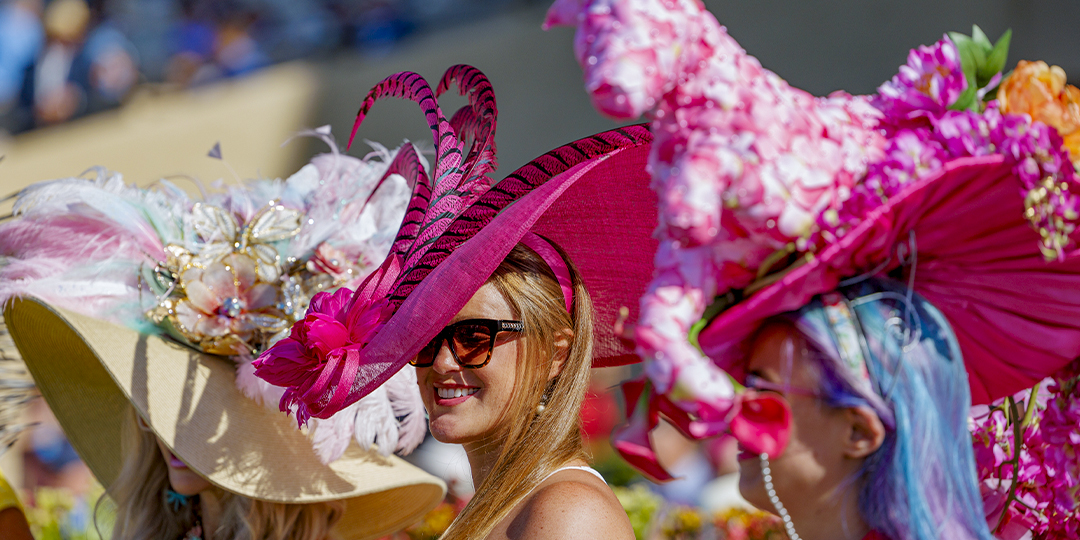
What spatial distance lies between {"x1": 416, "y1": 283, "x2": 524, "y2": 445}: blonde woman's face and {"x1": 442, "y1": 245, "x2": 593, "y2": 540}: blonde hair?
19mm

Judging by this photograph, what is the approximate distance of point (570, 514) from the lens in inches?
65.6

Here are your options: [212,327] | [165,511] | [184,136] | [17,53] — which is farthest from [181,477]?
[17,53]

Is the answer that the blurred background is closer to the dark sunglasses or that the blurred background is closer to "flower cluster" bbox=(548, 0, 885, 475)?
the dark sunglasses

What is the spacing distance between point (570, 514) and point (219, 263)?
4.26 feet

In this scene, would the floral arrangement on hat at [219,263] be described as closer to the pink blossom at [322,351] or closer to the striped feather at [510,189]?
the pink blossom at [322,351]

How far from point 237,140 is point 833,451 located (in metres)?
8.90

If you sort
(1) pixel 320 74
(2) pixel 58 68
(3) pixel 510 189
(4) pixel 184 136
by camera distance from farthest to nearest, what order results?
(2) pixel 58 68 → (4) pixel 184 136 → (1) pixel 320 74 → (3) pixel 510 189

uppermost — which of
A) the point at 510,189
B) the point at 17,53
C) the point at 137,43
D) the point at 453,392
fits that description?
the point at 510,189

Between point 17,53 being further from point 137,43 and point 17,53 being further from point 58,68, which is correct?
point 137,43

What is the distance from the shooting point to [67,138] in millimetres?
10148

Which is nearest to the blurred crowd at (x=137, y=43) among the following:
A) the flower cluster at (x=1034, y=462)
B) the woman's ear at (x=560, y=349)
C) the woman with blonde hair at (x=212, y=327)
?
the woman with blonde hair at (x=212, y=327)

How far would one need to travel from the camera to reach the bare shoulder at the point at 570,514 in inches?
64.9

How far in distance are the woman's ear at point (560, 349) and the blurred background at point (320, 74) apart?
2.14m

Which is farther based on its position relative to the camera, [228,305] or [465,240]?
[228,305]
